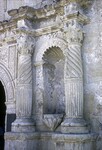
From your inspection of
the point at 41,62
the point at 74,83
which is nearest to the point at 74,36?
the point at 74,83

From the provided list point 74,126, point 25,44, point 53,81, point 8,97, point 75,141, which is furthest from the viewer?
point 8,97

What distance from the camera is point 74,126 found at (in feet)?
22.3

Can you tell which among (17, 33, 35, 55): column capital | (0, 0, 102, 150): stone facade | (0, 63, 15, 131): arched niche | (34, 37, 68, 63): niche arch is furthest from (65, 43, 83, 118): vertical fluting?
(0, 63, 15, 131): arched niche

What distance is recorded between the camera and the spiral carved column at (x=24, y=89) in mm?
7828

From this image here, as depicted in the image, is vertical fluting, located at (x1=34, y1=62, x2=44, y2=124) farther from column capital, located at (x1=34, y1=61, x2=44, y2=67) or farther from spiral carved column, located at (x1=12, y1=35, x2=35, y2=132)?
spiral carved column, located at (x1=12, y1=35, x2=35, y2=132)

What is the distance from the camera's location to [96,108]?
23.0 ft

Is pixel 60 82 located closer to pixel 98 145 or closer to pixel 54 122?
pixel 54 122

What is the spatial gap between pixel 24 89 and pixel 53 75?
913 millimetres

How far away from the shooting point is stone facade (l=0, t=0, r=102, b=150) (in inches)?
275

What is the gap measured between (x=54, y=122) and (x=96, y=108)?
3.78 feet

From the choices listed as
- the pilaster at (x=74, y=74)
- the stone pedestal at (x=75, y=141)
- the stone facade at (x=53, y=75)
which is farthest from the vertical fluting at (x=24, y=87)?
the stone pedestal at (x=75, y=141)

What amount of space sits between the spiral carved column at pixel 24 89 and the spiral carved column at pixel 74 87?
4.25ft

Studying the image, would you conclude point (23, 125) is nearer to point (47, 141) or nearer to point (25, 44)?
point (47, 141)

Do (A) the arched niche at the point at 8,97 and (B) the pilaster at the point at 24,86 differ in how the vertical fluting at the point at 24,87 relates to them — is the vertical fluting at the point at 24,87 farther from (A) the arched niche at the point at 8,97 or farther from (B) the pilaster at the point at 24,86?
(A) the arched niche at the point at 8,97
